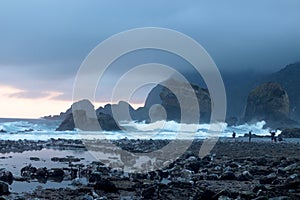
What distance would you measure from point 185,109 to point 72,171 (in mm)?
82390

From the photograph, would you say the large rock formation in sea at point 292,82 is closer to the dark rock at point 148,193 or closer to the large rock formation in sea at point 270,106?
the large rock formation in sea at point 270,106

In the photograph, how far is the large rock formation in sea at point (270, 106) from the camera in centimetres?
11450

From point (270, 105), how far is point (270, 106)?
0.26m

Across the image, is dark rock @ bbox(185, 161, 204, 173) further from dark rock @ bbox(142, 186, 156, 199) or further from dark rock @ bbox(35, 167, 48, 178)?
dark rock @ bbox(142, 186, 156, 199)

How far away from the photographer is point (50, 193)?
542 inches

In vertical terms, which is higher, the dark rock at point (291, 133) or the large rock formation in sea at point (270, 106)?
the large rock formation in sea at point (270, 106)

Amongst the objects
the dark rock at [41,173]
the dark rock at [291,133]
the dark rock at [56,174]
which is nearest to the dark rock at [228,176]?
the dark rock at [56,174]

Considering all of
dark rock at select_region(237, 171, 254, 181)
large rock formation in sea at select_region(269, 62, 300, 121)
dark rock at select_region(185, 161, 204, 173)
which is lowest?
dark rock at select_region(237, 171, 254, 181)

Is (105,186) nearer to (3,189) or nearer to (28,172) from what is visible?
(3,189)

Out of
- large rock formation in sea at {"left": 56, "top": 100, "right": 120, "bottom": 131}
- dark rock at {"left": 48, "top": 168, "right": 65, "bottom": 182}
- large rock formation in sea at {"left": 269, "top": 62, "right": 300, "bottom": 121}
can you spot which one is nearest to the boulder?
large rock formation in sea at {"left": 269, "top": 62, "right": 300, "bottom": 121}

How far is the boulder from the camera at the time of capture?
379 feet

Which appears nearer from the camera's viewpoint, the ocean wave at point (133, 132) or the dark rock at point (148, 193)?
the dark rock at point (148, 193)

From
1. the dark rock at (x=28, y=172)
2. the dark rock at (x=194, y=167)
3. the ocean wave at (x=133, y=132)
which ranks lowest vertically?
the dark rock at (x=28, y=172)

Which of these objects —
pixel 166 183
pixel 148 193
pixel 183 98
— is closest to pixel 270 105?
pixel 183 98
